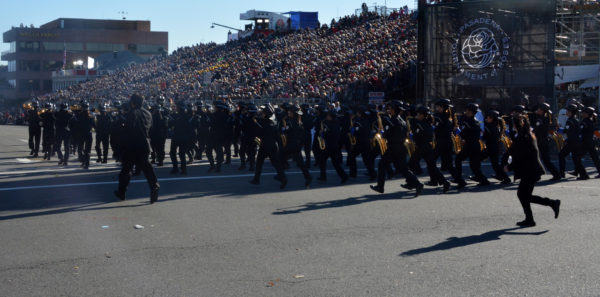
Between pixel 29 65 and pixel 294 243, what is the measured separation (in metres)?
103

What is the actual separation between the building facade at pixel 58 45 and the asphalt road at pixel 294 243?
8904 centimetres

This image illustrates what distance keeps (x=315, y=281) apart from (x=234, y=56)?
1863 inches

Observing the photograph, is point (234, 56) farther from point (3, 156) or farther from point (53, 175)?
point (53, 175)

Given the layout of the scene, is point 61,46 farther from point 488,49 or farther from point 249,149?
point 249,149

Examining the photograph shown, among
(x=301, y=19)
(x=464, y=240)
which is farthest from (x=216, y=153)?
(x=301, y=19)

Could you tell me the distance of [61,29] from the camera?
103 meters

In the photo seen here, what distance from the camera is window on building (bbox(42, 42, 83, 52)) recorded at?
102m

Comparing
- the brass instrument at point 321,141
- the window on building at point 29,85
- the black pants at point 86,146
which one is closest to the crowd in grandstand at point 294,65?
the black pants at point 86,146

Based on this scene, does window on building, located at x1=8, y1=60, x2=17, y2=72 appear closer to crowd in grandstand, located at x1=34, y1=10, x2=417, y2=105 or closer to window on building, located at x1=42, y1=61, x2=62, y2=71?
window on building, located at x1=42, y1=61, x2=62, y2=71

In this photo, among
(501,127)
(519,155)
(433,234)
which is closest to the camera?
(433,234)

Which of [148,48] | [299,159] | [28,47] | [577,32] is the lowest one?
[299,159]

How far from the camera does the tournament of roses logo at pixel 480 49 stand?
81.5 ft

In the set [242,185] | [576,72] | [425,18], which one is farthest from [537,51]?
[242,185]

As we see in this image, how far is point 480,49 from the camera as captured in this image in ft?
82.6
